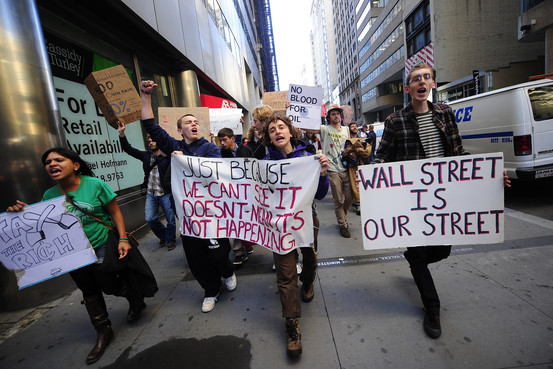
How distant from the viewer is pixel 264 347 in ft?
7.25

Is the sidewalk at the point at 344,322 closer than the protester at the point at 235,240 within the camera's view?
Yes

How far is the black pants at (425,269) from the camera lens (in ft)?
7.34

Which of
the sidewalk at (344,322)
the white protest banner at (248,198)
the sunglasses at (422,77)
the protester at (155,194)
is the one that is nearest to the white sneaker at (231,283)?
the sidewalk at (344,322)

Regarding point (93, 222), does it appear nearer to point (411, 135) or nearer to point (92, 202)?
point (92, 202)

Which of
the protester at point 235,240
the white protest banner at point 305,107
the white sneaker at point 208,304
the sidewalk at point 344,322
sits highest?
the white protest banner at point 305,107

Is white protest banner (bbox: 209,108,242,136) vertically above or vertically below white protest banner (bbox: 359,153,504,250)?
above

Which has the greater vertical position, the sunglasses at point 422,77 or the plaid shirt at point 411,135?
the sunglasses at point 422,77

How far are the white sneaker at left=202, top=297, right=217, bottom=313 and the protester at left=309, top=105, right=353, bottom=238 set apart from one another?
7.90ft

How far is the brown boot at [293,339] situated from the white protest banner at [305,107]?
379 centimetres

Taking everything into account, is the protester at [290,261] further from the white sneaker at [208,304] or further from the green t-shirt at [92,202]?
the green t-shirt at [92,202]

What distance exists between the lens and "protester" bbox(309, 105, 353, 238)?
454 centimetres

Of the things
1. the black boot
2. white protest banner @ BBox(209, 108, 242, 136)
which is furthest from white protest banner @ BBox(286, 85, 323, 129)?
the black boot

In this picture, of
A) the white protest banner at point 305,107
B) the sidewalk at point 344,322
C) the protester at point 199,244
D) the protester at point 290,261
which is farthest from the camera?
the white protest banner at point 305,107

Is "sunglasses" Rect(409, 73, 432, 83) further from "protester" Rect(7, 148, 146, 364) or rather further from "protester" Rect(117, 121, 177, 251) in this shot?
"protester" Rect(117, 121, 177, 251)
